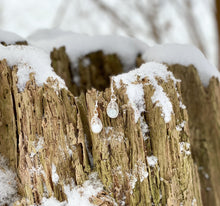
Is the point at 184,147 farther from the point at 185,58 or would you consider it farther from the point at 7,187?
the point at 7,187

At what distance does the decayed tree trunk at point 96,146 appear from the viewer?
0.74 m

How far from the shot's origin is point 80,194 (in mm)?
729

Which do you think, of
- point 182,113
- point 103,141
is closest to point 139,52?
point 182,113

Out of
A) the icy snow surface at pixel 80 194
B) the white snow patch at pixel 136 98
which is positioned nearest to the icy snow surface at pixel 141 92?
the white snow patch at pixel 136 98

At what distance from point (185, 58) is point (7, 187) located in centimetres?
95

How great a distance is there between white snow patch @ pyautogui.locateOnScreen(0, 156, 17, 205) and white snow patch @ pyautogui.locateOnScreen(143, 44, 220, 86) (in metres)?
0.81

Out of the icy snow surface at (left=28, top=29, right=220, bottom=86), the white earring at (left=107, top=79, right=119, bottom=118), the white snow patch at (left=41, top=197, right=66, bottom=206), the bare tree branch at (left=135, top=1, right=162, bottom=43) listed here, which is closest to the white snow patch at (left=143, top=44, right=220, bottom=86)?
the icy snow surface at (left=28, top=29, right=220, bottom=86)

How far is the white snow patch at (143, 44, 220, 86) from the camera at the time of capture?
1106 mm

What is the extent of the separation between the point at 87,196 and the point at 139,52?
92 centimetres

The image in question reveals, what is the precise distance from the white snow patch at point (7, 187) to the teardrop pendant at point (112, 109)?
0.42 meters

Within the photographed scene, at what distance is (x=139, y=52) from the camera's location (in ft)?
4.50

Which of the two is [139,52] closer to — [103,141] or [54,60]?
[54,60]

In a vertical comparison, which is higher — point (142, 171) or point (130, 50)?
point (130, 50)

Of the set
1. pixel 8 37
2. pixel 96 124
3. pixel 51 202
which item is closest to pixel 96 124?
pixel 96 124
